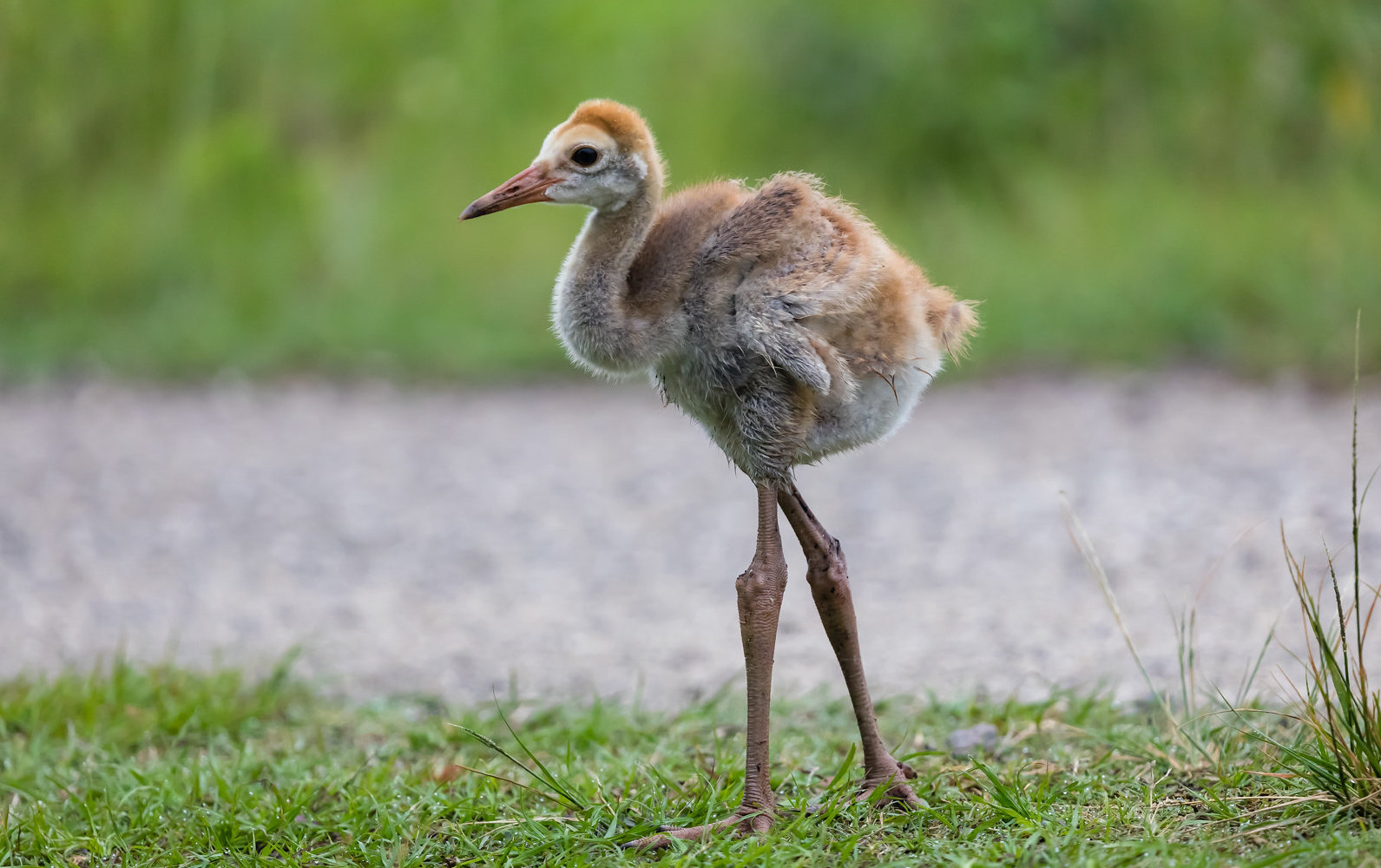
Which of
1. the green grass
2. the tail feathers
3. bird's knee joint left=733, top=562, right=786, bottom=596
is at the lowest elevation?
the green grass

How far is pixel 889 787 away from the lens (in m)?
3.09

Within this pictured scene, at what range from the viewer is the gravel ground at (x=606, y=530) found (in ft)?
16.9

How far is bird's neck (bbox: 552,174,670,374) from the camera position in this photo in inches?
117

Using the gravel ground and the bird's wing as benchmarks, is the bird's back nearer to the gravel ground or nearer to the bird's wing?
the bird's wing

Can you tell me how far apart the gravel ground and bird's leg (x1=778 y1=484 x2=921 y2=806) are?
1.34 metres

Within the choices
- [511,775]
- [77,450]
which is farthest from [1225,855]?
[77,450]

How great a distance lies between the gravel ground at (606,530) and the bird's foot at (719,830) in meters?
1.46

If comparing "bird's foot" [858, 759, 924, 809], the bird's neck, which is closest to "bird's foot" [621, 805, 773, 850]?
"bird's foot" [858, 759, 924, 809]

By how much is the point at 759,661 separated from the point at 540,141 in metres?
7.93

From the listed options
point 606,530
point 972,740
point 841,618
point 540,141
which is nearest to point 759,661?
point 841,618

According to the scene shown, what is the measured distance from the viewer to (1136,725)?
3689mm

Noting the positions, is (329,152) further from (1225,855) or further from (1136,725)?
(1225,855)

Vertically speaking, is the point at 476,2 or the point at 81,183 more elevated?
the point at 476,2

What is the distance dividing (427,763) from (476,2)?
8387mm
